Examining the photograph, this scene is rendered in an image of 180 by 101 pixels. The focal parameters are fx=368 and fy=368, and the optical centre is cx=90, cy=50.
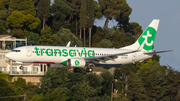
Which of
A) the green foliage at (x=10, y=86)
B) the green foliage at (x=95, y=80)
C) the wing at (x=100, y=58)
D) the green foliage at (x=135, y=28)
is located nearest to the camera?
the wing at (x=100, y=58)

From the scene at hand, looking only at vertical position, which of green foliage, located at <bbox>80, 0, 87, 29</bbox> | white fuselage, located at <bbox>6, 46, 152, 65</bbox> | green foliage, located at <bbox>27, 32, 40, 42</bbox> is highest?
green foliage, located at <bbox>80, 0, 87, 29</bbox>

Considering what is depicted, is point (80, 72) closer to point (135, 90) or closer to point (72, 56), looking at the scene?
point (135, 90)

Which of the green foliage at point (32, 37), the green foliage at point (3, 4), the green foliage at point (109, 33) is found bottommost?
the green foliage at point (32, 37)

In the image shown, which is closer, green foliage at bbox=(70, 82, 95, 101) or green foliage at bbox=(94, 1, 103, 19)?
green foliage at bbox=(70, 82, 95, 101)

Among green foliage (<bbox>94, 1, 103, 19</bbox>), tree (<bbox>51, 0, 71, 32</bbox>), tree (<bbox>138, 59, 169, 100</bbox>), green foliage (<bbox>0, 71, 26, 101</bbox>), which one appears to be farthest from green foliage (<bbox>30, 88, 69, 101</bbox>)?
green foliage (<bbox>94, 1, 103, 19</bbox>)

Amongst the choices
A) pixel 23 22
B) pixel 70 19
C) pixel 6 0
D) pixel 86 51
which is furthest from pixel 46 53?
pixel 70 19

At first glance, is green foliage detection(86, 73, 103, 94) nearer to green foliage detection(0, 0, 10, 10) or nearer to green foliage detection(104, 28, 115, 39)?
green foliage detection(104, 28, 115, 39)

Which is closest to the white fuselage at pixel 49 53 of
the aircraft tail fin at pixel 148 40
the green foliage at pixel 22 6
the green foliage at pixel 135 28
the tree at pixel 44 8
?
the aircraft tail fin at pixel 148 40

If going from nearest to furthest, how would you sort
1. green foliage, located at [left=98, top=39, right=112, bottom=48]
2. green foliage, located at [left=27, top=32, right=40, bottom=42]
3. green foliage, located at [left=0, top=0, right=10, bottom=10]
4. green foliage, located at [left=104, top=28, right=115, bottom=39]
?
green foliage, located at [left=27, top=32, right=40, bottom=42] < green foliage, located at [left=98, top=39, right=112, bottom=48] < green foliage, located at [left=0, top=0, right=10, bottom=10] < green foliage, located at [left=104, top=28, right=115, bottom=39]

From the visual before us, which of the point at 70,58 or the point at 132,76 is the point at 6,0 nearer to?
the point at 132,76

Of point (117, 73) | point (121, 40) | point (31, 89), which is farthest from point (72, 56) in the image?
point (121, 40)

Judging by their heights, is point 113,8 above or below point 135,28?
above

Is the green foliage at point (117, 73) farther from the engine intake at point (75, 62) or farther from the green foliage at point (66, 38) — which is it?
the engine intake at point (75, 62)

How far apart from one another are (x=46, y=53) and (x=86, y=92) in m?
53.1
